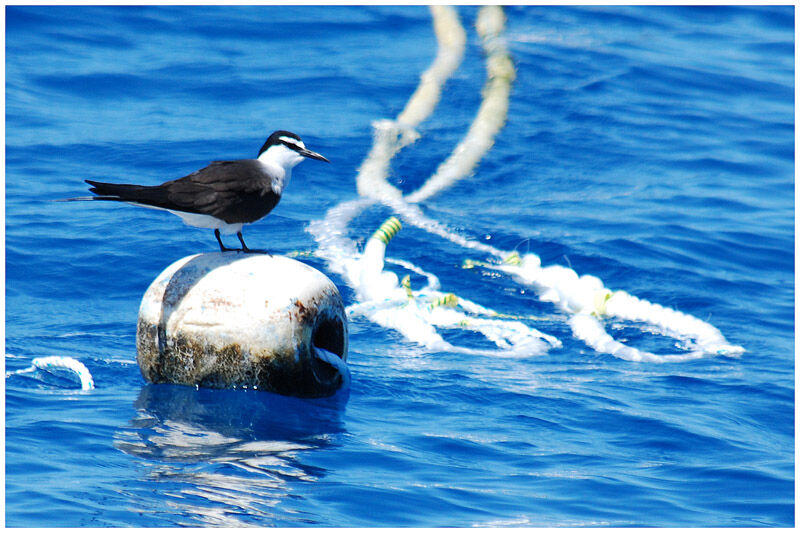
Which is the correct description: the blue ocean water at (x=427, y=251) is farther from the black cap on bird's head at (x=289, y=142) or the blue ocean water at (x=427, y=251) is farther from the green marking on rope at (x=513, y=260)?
the black cap on bird's head at (x=289, y=142)

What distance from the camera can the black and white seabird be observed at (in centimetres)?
718

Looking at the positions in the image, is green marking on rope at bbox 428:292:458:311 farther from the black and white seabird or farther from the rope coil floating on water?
the black and white seabird

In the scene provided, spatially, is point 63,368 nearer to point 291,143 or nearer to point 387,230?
point 291,143

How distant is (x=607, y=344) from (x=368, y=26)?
41.0ft

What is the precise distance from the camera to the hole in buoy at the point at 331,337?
7.98 meters

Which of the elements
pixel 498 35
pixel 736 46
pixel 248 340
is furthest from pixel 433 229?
pixel 736 46

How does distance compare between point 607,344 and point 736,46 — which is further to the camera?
point 736,46

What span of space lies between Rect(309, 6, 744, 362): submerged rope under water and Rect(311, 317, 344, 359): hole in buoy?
6.18 ft

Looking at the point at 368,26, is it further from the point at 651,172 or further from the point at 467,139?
the point at 651,172

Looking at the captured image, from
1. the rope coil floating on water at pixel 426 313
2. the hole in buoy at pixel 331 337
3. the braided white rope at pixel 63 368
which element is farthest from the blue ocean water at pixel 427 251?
the hole in buoy at pixel 331 337

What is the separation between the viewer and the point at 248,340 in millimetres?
7449

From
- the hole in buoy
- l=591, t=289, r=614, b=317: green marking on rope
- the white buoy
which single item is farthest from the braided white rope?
l=591, t=289, r=614, b=317: green marking on rope

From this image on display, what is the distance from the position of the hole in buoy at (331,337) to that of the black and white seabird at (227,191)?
0.96 metres

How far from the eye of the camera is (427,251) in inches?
485
